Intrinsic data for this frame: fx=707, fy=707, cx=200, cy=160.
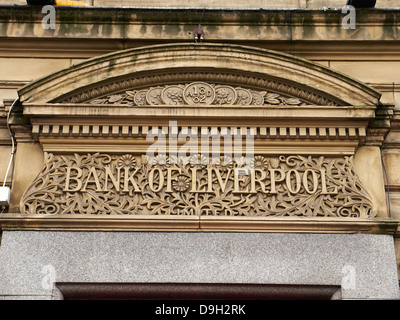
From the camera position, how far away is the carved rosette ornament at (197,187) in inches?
285

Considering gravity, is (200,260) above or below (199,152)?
below

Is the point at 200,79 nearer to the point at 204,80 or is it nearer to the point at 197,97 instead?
the point at 204,80

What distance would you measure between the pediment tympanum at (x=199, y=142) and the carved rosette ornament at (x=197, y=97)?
0.04 ft

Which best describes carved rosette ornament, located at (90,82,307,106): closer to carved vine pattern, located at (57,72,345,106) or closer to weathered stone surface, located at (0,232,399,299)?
carved vine pattern, located at (57,72,345,106)

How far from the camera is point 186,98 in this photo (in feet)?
25.4

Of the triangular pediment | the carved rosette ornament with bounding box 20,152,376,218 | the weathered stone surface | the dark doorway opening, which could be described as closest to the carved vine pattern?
the triangular pediment

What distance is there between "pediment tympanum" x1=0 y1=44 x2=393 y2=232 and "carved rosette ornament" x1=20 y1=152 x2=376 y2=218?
0.01 meters

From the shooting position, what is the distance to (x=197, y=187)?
7.35 meters

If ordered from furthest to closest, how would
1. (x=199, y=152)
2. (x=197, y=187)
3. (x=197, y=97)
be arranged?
(x=197, y=97), (x=199, y=152), (x=197, y=187)

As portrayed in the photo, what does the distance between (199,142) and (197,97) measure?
539 mm

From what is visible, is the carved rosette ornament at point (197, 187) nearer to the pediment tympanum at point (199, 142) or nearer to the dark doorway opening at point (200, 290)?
the pediment tympanum at point (199, 142)

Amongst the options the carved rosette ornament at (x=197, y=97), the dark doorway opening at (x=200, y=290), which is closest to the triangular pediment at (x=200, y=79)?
the carved rosette ornament at (x=197, y=97)

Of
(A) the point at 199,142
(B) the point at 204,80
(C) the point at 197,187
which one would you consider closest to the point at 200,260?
(C) the point at 197,187
